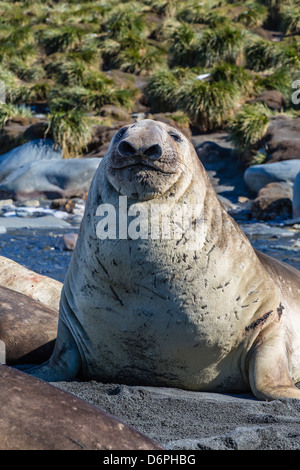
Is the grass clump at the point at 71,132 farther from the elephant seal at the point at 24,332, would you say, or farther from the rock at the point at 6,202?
the elephant seal at the point at 24,332

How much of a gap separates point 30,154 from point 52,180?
2927mm

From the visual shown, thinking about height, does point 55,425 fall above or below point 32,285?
above

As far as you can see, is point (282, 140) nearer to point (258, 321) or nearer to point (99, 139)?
point (99, 139)

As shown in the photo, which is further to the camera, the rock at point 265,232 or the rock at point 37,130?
the rock at point 37,130

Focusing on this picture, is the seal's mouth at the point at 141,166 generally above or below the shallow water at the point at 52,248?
above

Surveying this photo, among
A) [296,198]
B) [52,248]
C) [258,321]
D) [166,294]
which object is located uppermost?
[166,294]

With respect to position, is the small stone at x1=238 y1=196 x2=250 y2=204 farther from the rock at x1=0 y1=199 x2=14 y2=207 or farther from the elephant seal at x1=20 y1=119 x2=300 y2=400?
the elephant seal at x1=20 y1=119 x2=300 y2=400

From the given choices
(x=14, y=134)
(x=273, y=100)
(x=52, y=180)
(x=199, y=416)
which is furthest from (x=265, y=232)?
(x=14, y=134)

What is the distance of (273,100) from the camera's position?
21.0 m

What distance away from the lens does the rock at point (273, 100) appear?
2080cm

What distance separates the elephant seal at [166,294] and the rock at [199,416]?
0.14m

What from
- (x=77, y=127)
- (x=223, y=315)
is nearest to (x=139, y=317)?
(x=223, y=315)

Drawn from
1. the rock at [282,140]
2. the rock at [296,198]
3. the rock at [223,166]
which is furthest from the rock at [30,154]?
the rock at [296,198]

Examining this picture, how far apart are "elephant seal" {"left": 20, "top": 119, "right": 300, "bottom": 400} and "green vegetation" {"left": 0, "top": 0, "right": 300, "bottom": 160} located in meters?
14.1
